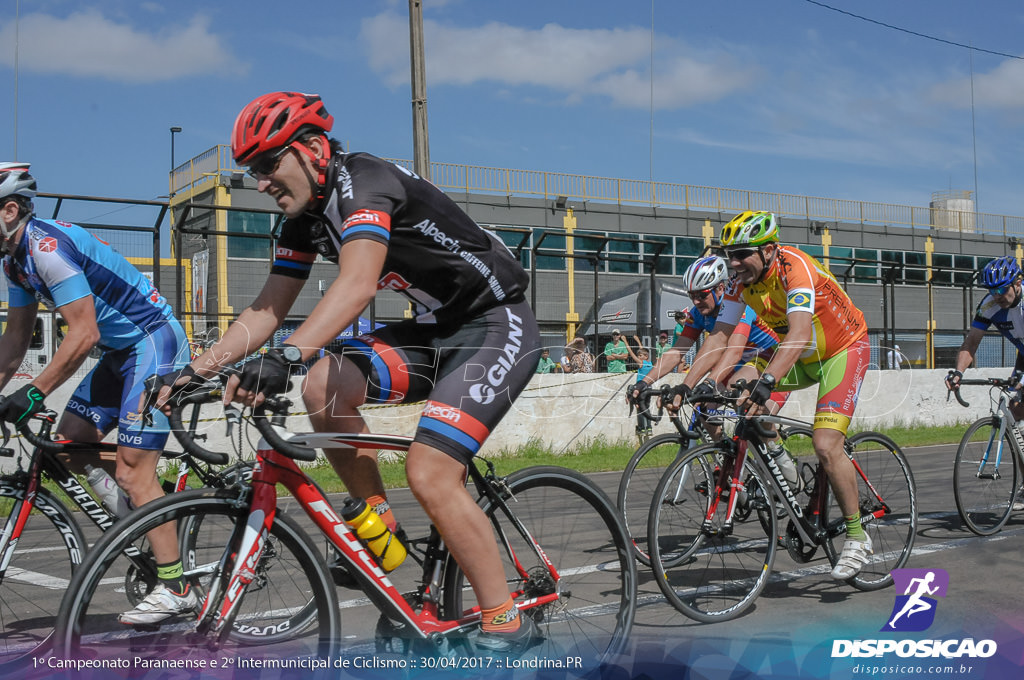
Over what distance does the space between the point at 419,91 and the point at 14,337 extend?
34.1 ft

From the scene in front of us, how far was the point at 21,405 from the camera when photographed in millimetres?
4051

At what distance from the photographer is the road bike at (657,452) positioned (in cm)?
568

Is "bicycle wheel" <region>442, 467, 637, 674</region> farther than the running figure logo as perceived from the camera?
No

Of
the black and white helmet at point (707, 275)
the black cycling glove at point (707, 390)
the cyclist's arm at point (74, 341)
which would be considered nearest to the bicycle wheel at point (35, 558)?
the cyclist's arm at point (74, 341)

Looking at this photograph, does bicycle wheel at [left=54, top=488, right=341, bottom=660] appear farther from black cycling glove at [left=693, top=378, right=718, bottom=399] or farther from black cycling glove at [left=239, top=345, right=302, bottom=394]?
black cycling glove at [left=693, top=378, right=718, bottom=399]

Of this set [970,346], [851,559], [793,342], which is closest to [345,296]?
[793,342]

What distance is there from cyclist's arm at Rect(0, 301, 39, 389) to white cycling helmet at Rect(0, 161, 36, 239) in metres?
0.43

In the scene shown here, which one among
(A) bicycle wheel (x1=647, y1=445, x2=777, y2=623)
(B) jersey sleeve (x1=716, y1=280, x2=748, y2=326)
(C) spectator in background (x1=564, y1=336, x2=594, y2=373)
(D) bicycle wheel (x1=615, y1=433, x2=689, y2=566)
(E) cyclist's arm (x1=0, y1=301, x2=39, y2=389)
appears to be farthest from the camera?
(C) spectator in background (x1=564, y1=336, x2=594, y2=373)

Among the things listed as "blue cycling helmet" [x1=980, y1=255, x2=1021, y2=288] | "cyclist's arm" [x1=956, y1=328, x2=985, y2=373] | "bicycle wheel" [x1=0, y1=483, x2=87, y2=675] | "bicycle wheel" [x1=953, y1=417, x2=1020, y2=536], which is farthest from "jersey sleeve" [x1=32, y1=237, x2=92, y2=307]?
"cyclist's arm" [x1=956, y1=328, x2=985, y2=373]

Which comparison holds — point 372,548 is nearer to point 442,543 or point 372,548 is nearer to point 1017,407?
point 442,543

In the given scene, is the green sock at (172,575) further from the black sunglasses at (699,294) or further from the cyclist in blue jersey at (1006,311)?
the cyclist in blue jersey at (1006,311)

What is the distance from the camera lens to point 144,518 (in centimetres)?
294

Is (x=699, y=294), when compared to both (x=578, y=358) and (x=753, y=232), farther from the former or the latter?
(x=578, y=358)

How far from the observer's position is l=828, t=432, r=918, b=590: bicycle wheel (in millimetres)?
6078
